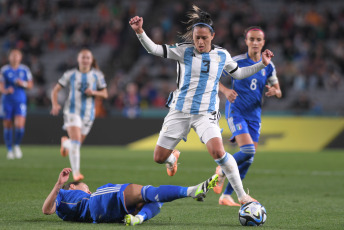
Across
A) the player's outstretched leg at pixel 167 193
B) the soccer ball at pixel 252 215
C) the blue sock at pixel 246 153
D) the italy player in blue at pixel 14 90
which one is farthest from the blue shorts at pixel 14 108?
the soccer ball at pixel 252 215

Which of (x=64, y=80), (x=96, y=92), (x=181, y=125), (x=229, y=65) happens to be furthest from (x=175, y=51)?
(x=64, y=80)

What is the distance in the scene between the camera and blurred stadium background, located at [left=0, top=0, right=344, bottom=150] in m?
19.8

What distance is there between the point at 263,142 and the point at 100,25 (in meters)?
10.8

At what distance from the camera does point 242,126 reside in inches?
325

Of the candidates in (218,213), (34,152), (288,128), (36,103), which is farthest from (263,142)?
(218,213)

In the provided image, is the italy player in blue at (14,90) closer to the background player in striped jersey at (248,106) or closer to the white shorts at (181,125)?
the background player in striped jersey at (248,106)

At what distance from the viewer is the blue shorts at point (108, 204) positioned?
5.88 m

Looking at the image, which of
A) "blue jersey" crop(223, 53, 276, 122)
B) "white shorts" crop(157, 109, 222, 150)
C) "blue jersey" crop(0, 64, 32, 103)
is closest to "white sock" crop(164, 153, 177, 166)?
"white shorts" crop(157, 109, 222, 150)

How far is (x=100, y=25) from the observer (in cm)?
2698

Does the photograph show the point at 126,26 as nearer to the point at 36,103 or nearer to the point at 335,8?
the point at 36,103

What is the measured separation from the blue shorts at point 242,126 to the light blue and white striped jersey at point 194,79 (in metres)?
1.49

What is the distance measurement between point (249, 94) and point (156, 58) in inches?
660

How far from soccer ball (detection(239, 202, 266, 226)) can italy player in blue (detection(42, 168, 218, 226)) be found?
0.55 metres

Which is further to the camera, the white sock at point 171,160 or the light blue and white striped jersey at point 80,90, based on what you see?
the light blue and white striped jersey at point 80,90
